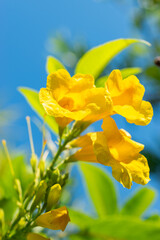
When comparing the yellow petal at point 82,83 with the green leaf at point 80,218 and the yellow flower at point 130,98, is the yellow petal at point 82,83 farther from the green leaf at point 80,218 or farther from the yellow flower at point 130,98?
the green leaf at point 80,218

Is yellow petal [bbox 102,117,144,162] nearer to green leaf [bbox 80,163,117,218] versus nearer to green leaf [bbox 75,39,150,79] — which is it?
green leaf [bbox 75,39,150,79]

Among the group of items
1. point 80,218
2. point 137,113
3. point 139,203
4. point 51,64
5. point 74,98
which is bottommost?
point 139,203

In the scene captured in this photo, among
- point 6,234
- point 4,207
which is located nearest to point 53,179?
point 6,234

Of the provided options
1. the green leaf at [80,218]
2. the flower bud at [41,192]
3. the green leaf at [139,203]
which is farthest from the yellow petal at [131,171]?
the green leaf at [139,203]

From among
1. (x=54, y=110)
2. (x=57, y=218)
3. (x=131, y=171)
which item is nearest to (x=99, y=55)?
(x=54, y=110)

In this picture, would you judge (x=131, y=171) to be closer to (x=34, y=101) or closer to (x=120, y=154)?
(x=120, y=154)

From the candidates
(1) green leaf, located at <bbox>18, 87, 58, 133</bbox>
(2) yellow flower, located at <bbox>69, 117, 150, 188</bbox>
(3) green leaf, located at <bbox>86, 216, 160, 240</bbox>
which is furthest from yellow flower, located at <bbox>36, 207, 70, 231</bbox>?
(1) green leaf, located at <bbox>18, 87, 58, 133</bbox>
